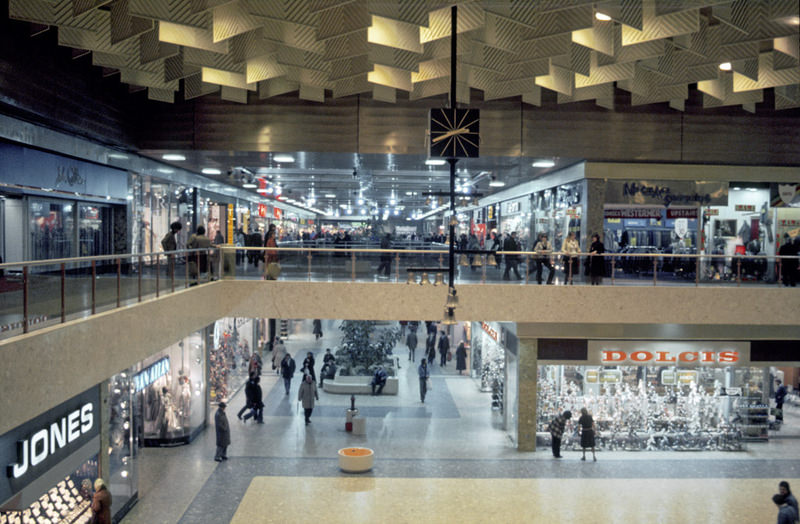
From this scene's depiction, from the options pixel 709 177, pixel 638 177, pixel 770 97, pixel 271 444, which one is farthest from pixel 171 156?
pixel 770 97

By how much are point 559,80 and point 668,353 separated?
656 cm

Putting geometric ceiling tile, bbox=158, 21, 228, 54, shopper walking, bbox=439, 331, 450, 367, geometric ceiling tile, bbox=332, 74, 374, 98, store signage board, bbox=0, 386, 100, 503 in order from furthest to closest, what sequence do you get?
shopper walking, bbox=439, 331, 450, 367 < geometric ceiling tile, bbox=332, 74, 374, 98 < geometric ceiling tile, bbox=158, 21, 228, 54 < store signage board, bbox=0, 386, 100, 503

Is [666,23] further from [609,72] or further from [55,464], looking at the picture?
[55,464]

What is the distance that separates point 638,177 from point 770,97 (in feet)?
11.2

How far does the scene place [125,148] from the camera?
1438 centimetres

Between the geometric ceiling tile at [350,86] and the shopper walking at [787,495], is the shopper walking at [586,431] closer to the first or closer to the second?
the shopper walking at [787,495]

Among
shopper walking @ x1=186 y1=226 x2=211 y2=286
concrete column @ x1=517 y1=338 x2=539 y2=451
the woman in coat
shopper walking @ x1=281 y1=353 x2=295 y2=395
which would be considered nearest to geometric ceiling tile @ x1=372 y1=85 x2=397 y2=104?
shopper walking @ x1=186 y1=226 x2=211 y2=286

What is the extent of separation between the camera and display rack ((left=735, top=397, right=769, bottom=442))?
47.3 ft

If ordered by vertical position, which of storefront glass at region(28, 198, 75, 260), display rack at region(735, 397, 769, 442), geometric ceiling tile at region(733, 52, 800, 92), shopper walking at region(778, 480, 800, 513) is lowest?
display rack at region(735, 397, 769, 442)

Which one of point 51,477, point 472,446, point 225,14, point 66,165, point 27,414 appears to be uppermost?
point 225,14

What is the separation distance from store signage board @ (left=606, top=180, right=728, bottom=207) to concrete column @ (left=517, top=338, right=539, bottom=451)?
455 centimetres

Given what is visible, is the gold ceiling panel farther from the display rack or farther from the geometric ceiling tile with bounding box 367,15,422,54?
the display rack

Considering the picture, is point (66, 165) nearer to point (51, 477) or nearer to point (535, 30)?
point (51, 477)

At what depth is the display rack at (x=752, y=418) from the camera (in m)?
14.4
